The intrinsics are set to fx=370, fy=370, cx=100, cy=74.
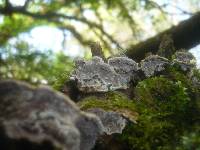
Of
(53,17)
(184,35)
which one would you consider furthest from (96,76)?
(53,17)

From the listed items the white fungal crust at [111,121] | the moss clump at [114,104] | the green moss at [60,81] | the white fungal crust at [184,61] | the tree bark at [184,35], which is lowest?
the white fungal crust at [111,121]

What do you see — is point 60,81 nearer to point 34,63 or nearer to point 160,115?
point 34,63

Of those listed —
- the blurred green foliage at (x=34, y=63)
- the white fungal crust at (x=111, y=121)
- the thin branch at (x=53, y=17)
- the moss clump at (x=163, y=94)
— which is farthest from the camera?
the thin branch at (x=53, y=17)

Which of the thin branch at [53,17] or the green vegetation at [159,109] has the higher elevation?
the thin branch at [53,17]

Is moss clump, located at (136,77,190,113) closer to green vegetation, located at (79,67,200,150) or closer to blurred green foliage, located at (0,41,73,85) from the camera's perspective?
green vegetation, located at (79,67,200,150)

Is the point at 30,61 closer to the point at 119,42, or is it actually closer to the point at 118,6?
the point at 118,6

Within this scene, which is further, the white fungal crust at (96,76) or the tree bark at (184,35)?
the tree bark at (184,35)

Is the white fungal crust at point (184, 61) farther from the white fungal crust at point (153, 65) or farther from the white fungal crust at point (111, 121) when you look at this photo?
the white fungal crust at point (111, 121)

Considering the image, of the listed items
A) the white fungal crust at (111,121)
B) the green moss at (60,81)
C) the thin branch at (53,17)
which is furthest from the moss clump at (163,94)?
the thin branch at (53,17)

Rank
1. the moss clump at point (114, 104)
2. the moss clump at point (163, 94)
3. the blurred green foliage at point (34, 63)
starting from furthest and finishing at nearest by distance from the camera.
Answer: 1. the blurred green foliage at point (34, 63)
2. the moss clump at point (163, 94)
3. the moss clump at point (114, 104)

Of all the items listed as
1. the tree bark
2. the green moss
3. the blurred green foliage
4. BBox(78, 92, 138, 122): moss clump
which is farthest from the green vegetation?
the tree bark
